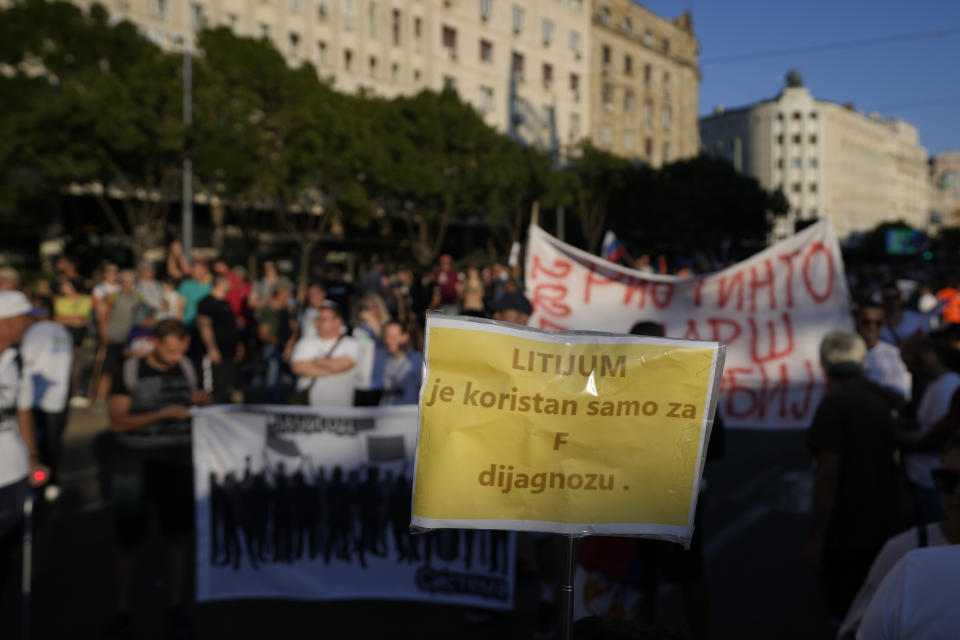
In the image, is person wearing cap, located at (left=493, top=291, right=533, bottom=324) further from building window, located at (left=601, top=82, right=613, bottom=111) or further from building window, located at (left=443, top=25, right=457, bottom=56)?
building window, located at (left=601, top=82, right=613, bottom=111)

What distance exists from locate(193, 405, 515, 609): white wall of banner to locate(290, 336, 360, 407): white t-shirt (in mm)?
1198

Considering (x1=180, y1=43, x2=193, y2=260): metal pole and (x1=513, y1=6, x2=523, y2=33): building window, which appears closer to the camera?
(x1=180, y1=43, x2=193, y2=260): metal pole

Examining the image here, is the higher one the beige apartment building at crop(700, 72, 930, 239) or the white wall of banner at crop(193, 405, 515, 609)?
the beige apartment building at crop(700, 72, 930, 239)

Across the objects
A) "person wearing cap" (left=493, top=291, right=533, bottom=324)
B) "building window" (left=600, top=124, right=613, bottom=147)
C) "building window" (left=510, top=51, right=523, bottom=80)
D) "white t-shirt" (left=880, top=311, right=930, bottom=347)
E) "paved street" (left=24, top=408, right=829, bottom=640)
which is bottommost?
"paved street" (left=24, top=408, right=829, bottom=640)

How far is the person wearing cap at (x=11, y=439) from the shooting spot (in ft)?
13.5

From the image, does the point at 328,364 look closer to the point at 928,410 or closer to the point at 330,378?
the point at 330,378

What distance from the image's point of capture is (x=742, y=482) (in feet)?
26.5

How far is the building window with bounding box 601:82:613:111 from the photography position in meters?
63.8

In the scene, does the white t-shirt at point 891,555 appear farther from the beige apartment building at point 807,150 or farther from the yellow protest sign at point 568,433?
the beige apartment building at point 807,150

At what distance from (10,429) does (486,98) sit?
51.7 m

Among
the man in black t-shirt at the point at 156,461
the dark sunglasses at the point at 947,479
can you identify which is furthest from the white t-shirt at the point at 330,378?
the dark sunglasses at the point at 947,479

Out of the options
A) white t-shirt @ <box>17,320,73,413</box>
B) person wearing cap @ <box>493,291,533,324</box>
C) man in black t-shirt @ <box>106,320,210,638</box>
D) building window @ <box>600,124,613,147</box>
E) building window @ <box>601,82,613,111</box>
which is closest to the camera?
man in black t-shirt @ <box>106,320,210,638</box>

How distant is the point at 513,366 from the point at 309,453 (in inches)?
132

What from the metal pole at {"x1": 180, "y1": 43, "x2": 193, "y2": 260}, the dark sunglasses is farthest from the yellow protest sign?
the metal pole at {"x1": 180, "y1": 43, "x2": 193, "y2": 260}
